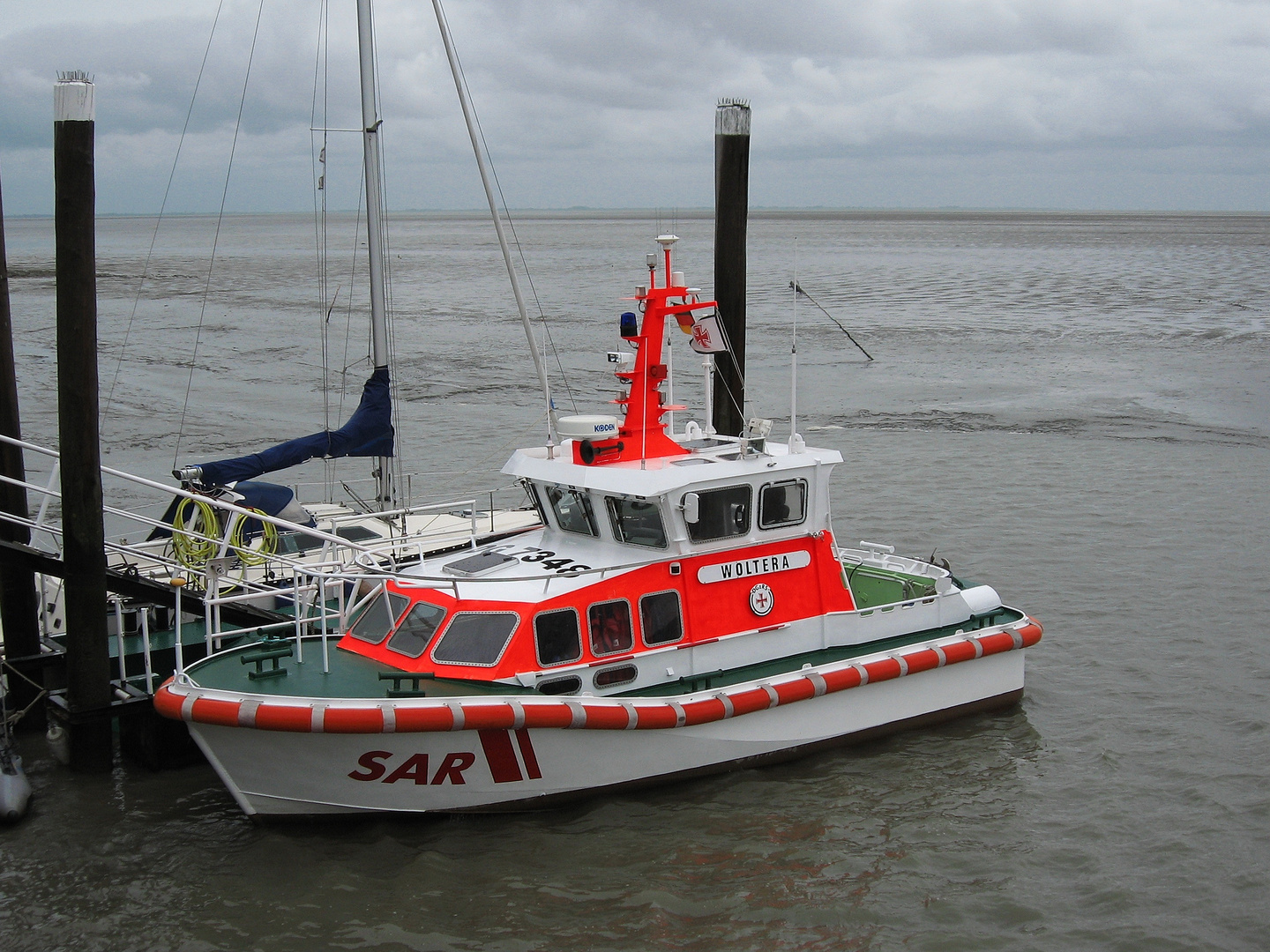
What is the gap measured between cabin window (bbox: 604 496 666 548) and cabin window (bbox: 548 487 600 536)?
263 mm

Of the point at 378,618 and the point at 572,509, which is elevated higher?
the point at 572,509

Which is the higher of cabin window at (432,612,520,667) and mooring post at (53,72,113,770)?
mooring post at (53,72,113,770)

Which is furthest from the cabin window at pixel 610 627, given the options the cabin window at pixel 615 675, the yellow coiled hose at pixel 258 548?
the yellow coiled hose at pixel 258 548

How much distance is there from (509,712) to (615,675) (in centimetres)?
105

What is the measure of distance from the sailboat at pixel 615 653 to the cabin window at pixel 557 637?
1cm

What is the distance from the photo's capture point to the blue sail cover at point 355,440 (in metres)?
12.6

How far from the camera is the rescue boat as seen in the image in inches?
321

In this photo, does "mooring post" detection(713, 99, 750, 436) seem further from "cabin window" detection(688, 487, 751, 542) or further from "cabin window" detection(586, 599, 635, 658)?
"cabin window" detection(586, 599, 635, 658)

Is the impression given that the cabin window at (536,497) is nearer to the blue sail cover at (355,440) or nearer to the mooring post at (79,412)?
the mooring post at (79,412)

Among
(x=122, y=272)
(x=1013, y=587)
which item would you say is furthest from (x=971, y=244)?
(x=1013, y=587)

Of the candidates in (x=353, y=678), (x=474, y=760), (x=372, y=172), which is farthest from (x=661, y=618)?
(x=372, y=172)

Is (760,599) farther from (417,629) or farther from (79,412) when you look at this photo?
(79,412)

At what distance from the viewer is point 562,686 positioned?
8570mm

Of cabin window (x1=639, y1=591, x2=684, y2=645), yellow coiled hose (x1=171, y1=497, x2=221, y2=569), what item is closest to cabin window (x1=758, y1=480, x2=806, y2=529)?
cabin window (x1=639, y1=591, x2=684, y2=645)
